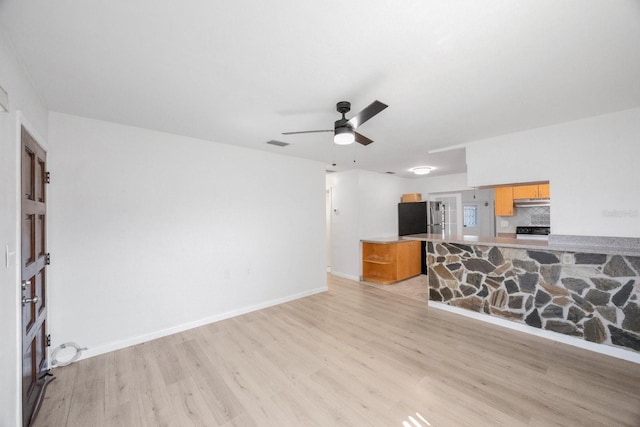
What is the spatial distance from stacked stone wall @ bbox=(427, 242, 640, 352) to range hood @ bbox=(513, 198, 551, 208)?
2385 millimetres

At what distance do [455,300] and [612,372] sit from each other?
5.58ft

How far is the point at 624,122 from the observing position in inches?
109

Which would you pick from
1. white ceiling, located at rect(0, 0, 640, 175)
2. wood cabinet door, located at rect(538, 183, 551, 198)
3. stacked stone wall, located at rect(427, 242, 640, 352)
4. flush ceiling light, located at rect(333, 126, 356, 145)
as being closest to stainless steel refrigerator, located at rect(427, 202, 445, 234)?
wood cabinet door, located at rect(538, 183, 551, 198)

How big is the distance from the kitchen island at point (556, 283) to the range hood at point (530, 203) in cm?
231

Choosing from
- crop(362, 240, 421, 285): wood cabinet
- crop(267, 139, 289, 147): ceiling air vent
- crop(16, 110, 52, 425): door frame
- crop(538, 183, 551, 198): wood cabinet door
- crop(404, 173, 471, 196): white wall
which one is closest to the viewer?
crop(16, 110, 52, 425): door frame

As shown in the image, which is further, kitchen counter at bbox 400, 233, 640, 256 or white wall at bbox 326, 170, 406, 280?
white wall at bbox 326, 170, 406, 280

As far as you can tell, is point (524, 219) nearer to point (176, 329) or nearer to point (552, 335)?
point (552, 335)

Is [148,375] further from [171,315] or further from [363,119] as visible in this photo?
[363,119]

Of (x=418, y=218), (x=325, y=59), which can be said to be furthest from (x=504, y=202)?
(x=325, y=59)

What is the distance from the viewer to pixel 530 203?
5.16 metres

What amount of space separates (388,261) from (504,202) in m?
2.68

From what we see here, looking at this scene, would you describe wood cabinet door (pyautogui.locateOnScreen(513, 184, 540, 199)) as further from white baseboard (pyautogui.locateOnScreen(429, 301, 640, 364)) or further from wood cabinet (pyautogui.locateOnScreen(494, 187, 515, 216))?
white baseboard (pyautogui.locateOnScreen(429, 301, 640, 364))

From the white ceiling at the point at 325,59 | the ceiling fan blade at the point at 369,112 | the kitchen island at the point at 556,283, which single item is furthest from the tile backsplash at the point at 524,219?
the ceiling fan blade at the point at 369,112

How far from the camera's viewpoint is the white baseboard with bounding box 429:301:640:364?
2.66 meters
